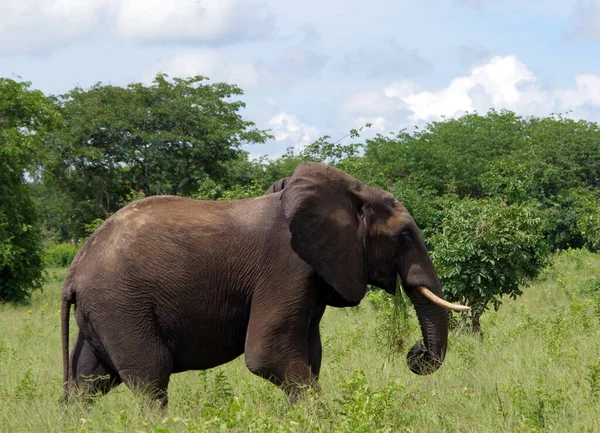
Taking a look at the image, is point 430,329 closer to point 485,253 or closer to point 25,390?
point 25,390

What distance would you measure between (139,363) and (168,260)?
2.58ft

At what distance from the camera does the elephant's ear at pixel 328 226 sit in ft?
22.8

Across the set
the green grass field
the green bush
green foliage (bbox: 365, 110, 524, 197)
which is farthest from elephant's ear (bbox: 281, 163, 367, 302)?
the green bush

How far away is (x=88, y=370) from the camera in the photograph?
7434 mm

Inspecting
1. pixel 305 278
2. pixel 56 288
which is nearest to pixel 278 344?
pixel 305 278

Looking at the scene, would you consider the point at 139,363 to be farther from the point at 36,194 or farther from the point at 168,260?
the point at 36,194

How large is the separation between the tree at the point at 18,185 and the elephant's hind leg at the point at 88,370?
1338 cm

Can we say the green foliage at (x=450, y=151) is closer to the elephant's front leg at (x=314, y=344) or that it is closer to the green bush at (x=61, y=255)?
the green bush at (x=61, y=255)

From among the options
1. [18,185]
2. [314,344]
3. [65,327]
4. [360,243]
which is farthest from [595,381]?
[18,185]

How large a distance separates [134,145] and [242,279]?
27.0 meters

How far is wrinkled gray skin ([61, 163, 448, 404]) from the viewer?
22.9 feet

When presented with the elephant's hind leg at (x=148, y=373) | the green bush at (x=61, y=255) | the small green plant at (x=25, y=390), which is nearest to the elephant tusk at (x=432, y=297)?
the elephant's hind leg at (x=148, y=373)

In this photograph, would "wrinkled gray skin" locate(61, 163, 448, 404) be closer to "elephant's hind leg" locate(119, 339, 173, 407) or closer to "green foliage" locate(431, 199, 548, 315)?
"elephant's hind leg" locate(119, 339, 173, 407)

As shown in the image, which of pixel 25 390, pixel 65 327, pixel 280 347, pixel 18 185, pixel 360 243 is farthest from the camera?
pixel 18 185
